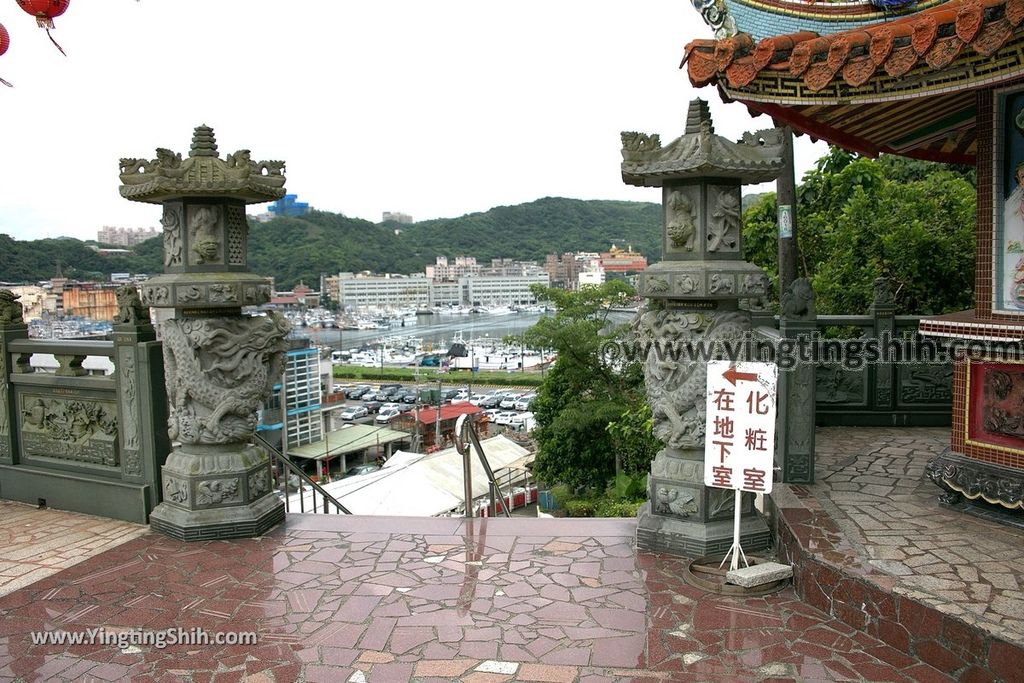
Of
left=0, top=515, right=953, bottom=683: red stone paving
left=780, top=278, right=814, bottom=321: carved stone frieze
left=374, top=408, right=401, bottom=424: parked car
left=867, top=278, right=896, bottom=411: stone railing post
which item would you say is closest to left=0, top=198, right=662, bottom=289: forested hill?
left=374, top=408, right=401, bottom=424: parked car

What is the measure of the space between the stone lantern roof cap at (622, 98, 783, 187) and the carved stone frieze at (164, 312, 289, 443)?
3.20 meters

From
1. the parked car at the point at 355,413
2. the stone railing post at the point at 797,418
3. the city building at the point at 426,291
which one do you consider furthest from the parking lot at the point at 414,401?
the stone railing post at the point at 797,418

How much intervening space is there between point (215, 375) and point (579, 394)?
17.5 m

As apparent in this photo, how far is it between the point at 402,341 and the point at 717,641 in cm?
8462

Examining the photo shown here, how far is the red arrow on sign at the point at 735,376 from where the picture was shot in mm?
4762

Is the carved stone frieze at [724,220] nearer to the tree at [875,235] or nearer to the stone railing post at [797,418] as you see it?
the stone railing post at [797,418]

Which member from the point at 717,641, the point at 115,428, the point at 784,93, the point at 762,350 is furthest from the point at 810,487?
the point at 115,428

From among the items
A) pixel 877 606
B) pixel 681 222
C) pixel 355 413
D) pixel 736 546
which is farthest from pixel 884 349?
pixel 355 413

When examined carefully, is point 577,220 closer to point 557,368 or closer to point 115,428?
point 557,368

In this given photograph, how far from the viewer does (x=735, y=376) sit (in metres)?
4.81

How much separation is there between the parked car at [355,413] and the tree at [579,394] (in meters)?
28.1

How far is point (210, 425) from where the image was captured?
5.79m

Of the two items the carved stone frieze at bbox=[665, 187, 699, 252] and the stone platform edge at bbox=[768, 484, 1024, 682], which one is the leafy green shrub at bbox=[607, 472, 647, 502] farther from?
the carved stone frieze at bbox=[665, 187, 699, 252]

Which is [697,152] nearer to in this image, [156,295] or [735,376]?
[735,376]
